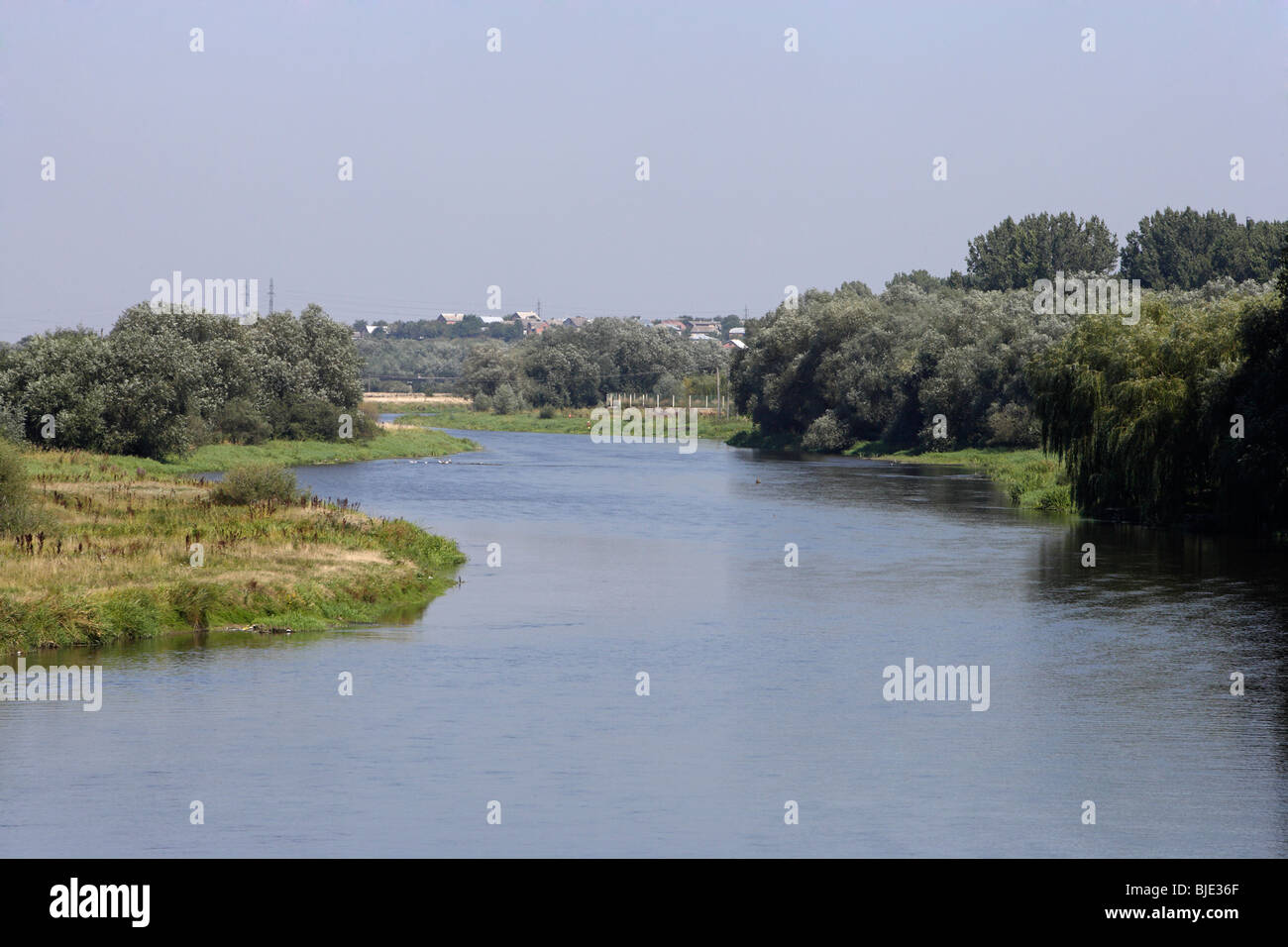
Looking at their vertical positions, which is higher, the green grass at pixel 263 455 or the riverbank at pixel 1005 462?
the green grass at pixel 263 455

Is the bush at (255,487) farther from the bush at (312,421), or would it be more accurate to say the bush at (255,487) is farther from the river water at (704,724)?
the bush at (312,421)

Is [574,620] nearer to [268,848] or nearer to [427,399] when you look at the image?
[268,848]

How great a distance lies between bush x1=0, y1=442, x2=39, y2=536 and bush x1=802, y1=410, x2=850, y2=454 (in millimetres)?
72391

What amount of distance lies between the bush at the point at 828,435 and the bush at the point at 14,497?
72.4 metres

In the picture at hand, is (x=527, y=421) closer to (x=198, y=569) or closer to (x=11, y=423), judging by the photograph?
(x=11, y=423)

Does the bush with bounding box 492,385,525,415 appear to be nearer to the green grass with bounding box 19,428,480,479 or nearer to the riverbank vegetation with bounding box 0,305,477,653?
the green grass with bounding box 19,428,480,479

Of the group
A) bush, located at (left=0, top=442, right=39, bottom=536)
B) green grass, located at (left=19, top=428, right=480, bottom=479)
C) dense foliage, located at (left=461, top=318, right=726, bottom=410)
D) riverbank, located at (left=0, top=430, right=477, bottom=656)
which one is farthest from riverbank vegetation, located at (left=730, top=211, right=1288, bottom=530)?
bush, located at (left=0, top=442, right=39, bottom=536)

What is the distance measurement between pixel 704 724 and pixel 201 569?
45.4 feet

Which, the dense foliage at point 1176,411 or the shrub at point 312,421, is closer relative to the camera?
the dense foliage at point 1176,411

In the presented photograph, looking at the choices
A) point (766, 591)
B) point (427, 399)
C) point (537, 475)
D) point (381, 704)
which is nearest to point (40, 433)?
point (537, 475)

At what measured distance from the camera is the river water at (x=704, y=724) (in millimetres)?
18094

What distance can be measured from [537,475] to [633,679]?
52330 millimetres

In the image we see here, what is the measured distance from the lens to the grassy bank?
135 m

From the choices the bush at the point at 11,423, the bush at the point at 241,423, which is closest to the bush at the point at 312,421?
the bush at the point at 241,423
